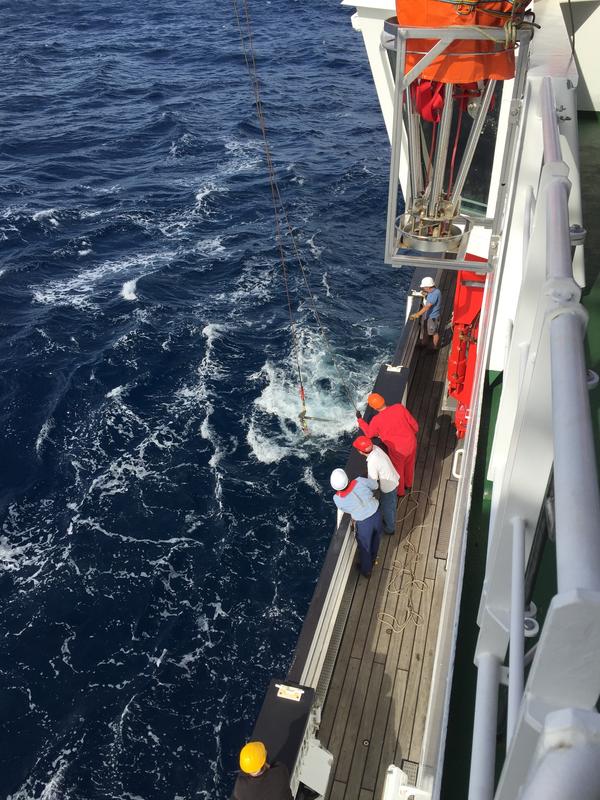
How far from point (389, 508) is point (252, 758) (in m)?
3.08

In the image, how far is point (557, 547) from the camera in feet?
3.76

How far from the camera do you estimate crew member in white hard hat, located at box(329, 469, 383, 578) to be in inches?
255

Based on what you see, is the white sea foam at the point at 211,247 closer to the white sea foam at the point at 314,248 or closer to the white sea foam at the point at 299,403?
the white sea foam at the point at 314,248

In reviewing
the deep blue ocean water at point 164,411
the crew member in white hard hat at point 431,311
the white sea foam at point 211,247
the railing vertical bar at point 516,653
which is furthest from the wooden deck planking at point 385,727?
the white sea foam at point 211,247

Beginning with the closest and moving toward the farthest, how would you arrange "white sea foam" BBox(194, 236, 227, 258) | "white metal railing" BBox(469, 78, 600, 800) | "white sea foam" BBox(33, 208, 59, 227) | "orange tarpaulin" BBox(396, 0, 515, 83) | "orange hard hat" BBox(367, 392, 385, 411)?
"white metal railing" BBox(469, 78, 600, 800), "orange tarpaulin" BBox(396, 0, 515, 83), "orange hard hat" BBox(367, 392, 385, 411), "white sea foam" BBox(194, 236, 227, 258), "white sea foam" BBox(33, 208, 59, 227)

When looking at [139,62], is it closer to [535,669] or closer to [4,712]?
[4,712]

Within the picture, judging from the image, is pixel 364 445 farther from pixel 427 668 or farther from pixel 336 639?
pixel 427 668

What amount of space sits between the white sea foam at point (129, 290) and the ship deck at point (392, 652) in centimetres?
1180

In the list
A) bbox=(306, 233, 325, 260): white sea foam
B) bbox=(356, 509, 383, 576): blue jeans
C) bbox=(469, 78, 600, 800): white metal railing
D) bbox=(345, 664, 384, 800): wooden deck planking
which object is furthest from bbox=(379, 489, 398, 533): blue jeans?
bbox=(306, 233, 325, 260): white sea foam

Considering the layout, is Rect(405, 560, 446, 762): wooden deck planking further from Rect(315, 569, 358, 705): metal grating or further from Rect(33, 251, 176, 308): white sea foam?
Rect(33, 251, 176, 308): white sea foam

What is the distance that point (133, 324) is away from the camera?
55.7 ft

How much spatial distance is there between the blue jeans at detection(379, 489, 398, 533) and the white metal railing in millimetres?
4590

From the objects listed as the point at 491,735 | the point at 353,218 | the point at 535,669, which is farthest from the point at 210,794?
the point at 353,218

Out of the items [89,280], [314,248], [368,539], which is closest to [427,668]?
[368,539]
